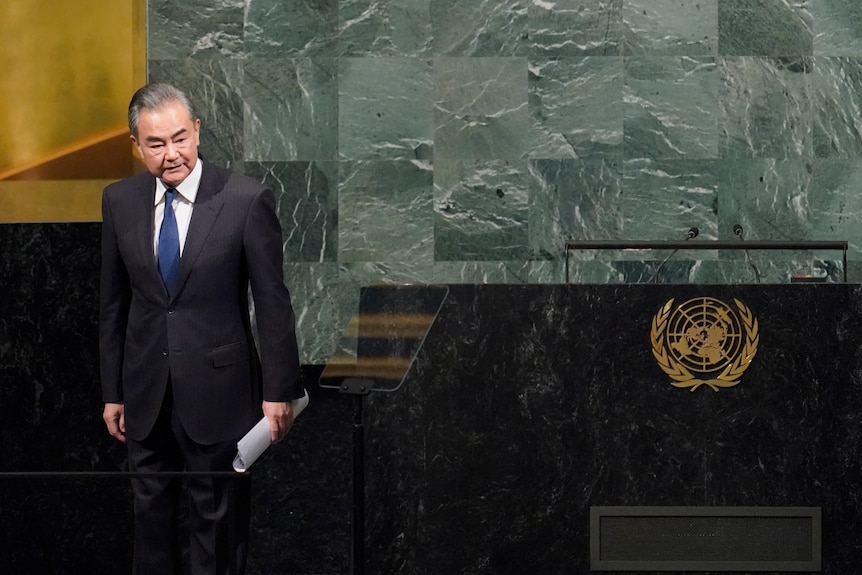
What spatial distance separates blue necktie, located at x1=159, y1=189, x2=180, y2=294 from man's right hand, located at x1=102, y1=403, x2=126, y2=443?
41 centimetres

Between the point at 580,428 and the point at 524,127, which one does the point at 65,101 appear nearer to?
the point at 524,127

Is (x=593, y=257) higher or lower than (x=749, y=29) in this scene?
lower

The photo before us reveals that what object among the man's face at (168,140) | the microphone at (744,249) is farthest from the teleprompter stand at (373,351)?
the microphone at (744,249)

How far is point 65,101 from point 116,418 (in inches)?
112

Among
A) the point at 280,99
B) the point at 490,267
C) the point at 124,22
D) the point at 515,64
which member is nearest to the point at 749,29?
the point at 515,64

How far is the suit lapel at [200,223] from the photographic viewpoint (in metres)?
4.14

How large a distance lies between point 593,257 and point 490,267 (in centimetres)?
50

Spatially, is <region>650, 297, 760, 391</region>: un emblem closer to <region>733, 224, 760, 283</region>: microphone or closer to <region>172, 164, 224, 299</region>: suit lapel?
<region>733, 224, 760, 283</region>: microphone

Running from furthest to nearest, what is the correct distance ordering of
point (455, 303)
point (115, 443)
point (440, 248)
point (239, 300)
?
point (440, 248) → point (115, 443) → point (455, 303) → point (239, 300)

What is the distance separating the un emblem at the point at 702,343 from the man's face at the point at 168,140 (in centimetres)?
184

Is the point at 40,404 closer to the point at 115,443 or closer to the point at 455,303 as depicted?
the point at 115,443

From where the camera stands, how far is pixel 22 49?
22.0 ft

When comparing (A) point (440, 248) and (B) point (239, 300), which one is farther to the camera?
(A) point (440, 248)

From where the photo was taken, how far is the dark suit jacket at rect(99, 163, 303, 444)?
4145 millimetres
